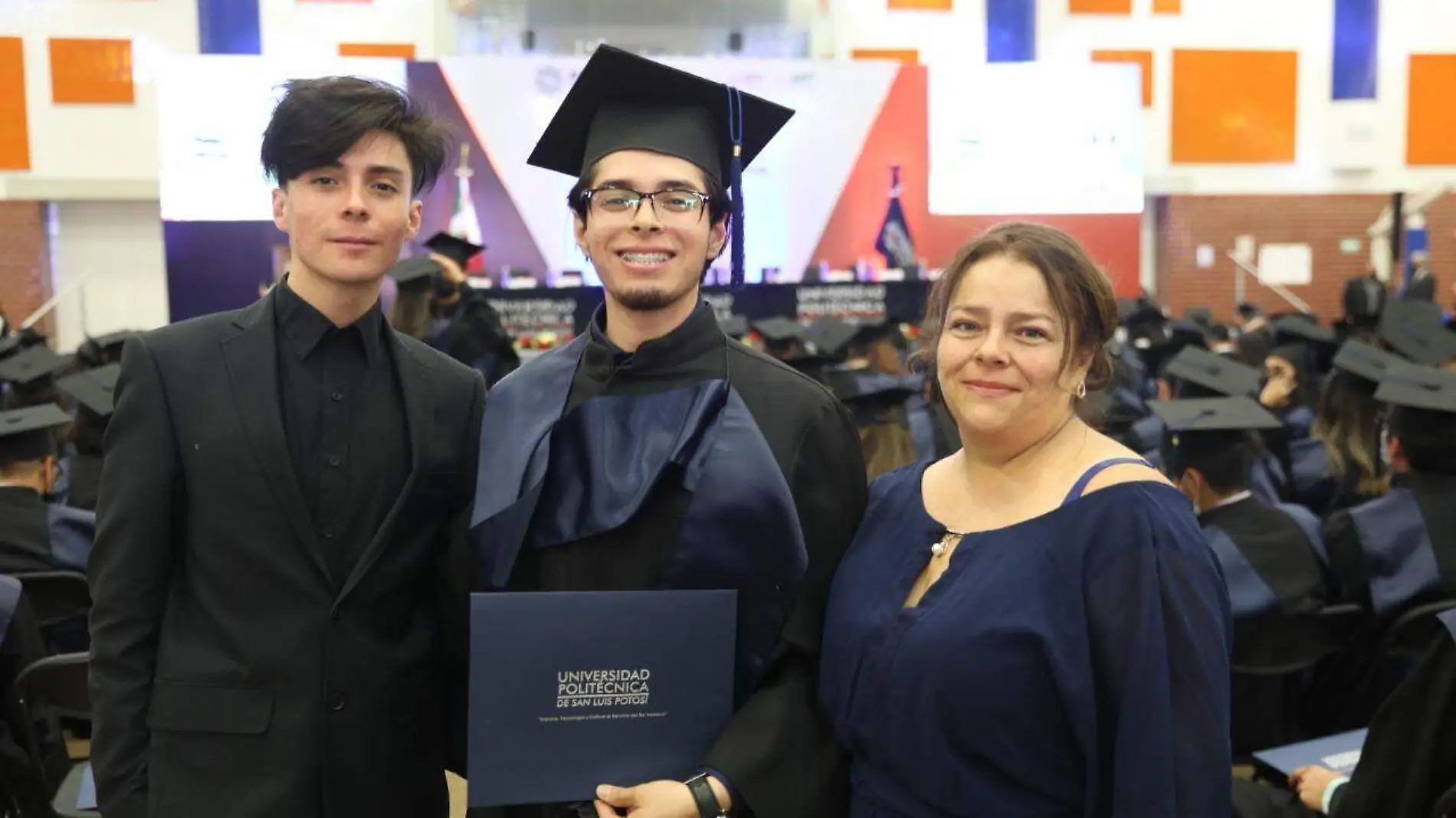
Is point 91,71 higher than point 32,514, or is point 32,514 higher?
point 91,71

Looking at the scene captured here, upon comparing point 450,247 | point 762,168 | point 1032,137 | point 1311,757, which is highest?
point 1032,137

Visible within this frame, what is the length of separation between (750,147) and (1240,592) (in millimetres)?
2237

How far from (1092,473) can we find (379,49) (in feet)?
49.8

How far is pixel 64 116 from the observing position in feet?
47.7

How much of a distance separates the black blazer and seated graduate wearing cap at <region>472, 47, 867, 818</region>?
0.22 m

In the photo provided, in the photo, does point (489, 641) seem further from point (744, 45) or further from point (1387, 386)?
point (744, 45)

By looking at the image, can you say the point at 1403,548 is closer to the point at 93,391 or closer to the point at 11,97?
the point at 93,391

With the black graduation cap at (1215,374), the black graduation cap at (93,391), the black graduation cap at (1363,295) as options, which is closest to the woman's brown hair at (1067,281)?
the black graduation cap at (1215,374)

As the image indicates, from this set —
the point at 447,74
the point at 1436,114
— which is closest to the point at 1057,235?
the point at 447,74

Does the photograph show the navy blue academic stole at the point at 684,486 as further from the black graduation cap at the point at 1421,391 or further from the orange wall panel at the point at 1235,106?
the orange wall panel at the point at 1235,106

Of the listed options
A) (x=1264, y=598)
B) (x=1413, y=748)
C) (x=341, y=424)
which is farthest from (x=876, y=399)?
(x=341, y=424)

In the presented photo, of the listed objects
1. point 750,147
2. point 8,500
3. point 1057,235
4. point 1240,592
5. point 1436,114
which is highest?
point 1436,114

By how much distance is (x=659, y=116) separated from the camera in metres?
2.03

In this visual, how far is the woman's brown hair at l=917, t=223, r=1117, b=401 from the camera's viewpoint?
165cm
